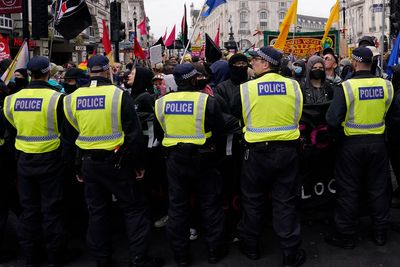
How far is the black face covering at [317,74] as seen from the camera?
5.85 metres

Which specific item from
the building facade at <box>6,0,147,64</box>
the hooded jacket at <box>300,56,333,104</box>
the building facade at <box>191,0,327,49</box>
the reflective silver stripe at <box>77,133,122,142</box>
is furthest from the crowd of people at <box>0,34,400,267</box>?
the building facade at <box>191,0,327,49</box>

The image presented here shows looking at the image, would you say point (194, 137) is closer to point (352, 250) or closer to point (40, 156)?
point (40, 156)

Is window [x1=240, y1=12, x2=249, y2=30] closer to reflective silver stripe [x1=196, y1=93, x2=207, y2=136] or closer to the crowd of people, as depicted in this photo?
the crowd of people

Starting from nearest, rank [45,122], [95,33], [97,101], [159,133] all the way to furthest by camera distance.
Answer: [97,101], [45,122], [159,133], [95,33]

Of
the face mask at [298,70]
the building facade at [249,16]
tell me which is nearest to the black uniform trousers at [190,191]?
the face mask at [298,70]

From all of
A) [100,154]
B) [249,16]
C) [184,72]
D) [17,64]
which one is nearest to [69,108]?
[100,154]

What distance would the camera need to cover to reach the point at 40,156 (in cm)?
451

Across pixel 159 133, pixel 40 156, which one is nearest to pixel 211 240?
pixel 159 133

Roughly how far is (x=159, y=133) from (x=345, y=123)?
1926mm

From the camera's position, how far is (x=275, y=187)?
14.6 feet

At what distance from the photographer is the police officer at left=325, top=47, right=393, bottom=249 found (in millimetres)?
4594

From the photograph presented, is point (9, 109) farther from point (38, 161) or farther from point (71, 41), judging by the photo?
point (71, 41)

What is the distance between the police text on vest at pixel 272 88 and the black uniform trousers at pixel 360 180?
3.19 feet

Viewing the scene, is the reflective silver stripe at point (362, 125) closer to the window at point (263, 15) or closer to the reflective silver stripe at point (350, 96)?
the reflective silver stripe at point (350, 96)
